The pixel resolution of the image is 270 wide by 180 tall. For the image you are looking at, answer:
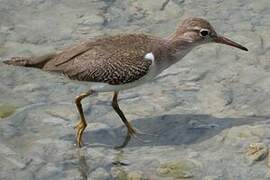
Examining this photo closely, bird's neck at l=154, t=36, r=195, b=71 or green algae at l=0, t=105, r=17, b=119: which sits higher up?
bird's neck at l=154, t=36, r=195, b=71

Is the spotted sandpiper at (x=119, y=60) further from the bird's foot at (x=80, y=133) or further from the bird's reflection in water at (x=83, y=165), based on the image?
the bird's reflection in water at (x=83, y=165)

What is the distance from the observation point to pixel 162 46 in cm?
839

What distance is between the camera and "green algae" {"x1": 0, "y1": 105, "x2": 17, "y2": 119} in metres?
8.61

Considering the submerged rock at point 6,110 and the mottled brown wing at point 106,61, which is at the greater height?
the mottled brown wing at point 106,61

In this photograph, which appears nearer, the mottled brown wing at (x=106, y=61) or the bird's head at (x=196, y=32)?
the mottled brown wing at (x=106, y=61)

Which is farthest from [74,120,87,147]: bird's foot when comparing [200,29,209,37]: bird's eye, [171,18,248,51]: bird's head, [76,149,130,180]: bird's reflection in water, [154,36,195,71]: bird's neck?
[200,29,209,37]: bird's eye

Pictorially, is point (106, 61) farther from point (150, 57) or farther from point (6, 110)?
point (6, 110)

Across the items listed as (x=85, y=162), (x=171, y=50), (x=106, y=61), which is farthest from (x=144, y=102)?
(x=85, y=162)

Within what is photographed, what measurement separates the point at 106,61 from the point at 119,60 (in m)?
0.13

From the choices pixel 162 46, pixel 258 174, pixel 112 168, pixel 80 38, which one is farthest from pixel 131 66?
pixel 80 38

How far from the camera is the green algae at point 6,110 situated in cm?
861

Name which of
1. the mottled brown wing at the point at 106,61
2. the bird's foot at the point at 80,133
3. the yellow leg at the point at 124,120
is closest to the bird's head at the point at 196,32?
the mottled brown wing at the point at 106,61

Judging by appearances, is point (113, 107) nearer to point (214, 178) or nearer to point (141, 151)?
point (141, 151)

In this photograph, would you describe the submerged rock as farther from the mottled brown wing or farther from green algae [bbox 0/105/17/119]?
the mottled brown wing
